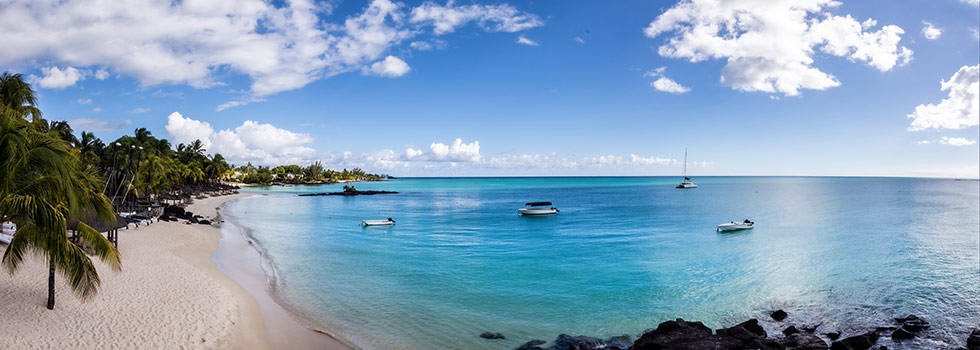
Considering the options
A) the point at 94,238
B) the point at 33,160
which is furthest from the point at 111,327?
the point at 33,160

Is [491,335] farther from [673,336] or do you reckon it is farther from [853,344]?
[853,344]

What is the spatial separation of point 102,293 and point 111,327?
162 inches

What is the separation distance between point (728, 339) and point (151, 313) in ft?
62.5

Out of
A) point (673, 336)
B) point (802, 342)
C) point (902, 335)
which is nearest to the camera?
point (673, 336)

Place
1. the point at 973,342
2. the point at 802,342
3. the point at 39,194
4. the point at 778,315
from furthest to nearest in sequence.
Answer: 1. the point at 778,315
2. the point at 973,342
3. the point at 802,342
4. the point at 39,194

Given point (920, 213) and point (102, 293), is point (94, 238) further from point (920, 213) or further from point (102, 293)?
point (920, 213)

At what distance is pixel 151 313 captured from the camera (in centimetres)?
1573

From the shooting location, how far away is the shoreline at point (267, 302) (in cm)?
1543

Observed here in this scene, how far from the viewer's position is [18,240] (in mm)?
12414

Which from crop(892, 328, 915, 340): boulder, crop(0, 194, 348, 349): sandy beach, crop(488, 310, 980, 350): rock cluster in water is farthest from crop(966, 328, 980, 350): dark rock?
crop(0, 194, 348, 349): sandy beach

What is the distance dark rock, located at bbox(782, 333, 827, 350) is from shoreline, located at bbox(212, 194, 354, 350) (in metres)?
14.7

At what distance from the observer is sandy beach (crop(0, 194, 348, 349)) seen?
517 inches

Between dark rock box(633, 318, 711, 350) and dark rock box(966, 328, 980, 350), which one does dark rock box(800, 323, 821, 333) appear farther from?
dark rock box(633, 318, 711, 350)

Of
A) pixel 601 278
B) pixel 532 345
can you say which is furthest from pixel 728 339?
pixel 601 278
